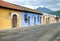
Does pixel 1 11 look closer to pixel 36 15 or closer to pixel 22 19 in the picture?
pixel 22 19

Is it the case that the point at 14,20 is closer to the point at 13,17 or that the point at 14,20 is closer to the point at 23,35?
the point at 13,17

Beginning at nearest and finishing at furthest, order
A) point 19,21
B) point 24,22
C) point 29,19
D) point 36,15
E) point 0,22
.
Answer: point 0,22 → point 19,21 → point 24,22 → point 29,19 → point 36,15

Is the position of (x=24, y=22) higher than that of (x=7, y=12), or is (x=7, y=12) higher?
(x=7, y=12)

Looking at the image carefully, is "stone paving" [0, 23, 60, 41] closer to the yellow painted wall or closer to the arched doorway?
the yellow painted wall

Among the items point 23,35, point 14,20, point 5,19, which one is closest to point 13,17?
point 14,20

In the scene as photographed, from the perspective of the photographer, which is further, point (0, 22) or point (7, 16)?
point (7, 16)

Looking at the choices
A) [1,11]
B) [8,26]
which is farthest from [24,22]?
[1,11]

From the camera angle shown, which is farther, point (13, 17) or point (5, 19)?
point (13, 17)

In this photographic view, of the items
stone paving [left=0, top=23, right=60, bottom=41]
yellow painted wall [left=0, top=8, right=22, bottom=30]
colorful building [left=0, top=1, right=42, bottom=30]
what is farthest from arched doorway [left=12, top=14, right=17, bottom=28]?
stone paving [left=0, top=23, right=60, bottom=41]

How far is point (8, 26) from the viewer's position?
21375mm

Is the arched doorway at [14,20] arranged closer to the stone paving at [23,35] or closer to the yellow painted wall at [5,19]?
the yellow painted wall at [5,19]

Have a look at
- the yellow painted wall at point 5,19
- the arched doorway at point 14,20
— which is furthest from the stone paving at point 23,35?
the arched doorway at point 14,20

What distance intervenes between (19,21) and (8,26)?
3245 millimetres

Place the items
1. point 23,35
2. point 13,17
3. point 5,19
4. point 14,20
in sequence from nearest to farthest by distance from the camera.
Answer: point 23,35 < point 5,19 < point 13,17 < point 14,20
